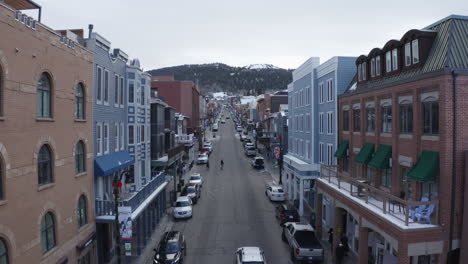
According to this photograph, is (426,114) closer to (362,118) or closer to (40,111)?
(362,118)

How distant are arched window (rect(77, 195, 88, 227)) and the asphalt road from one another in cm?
629

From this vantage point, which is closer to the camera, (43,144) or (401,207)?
(43,144)

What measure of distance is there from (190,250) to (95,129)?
9.35m

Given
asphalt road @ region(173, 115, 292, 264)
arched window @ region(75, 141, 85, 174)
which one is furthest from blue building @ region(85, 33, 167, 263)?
asphalt road @ region(173, 115, 292, 264)

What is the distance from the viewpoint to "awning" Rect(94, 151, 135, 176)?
18.9 metres

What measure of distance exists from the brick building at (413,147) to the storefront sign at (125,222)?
34.7ft

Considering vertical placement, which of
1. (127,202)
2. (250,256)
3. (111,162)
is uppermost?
(111,162)

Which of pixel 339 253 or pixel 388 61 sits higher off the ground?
pixel 388 61

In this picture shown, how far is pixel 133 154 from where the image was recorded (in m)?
25.5

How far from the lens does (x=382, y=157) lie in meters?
17.6

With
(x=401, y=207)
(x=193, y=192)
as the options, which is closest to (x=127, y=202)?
(x=401, y=207)

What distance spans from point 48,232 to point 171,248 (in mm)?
6869

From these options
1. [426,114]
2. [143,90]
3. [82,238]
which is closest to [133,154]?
[143,90]

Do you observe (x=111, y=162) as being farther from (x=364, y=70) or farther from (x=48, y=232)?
(x=364, y=70)
